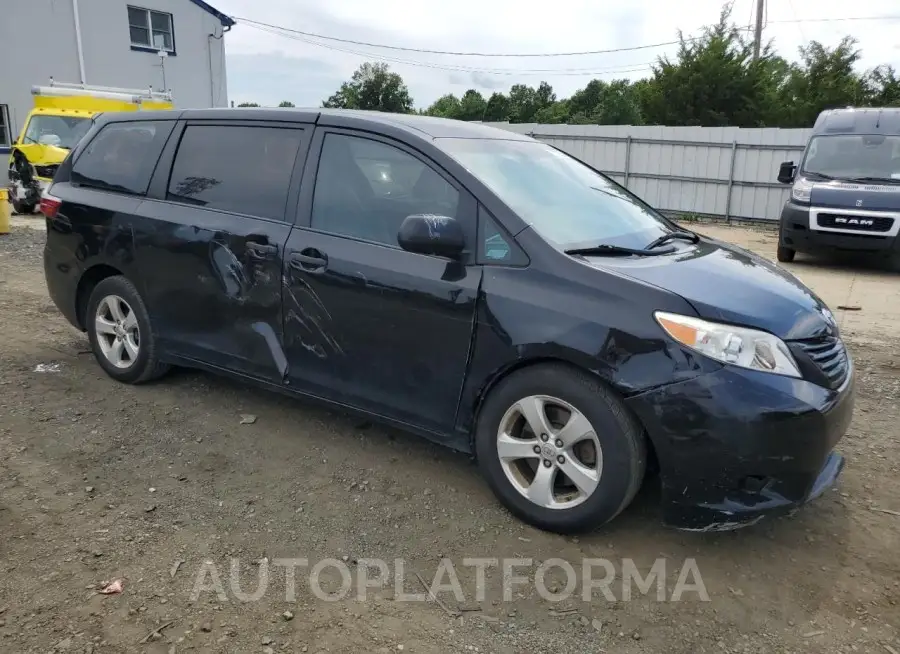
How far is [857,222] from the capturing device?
31.9 feet

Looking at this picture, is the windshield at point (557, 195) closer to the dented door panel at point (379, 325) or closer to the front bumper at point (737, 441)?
the dented door panel at point (379, 325)

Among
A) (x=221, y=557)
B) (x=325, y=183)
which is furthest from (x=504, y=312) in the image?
(x=221, y=557)

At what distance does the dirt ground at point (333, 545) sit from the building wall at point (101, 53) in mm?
19469

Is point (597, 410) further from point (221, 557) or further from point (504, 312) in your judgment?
point (221, 557)

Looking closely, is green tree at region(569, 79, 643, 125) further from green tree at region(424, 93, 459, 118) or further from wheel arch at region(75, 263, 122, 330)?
wheel arch at region(75, 263, 122, 330)

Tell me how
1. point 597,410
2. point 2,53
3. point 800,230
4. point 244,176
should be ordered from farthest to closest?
1. point 2,53
2. point 800,230
3. point 244,176
4. point 597,410

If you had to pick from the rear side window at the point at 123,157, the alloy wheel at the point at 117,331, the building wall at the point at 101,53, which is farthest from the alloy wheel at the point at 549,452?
the building wall at the point at 101,53

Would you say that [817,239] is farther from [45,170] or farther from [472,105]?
[472,105]

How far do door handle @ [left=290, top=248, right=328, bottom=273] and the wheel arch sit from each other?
1.64 meters

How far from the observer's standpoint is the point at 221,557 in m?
2.92

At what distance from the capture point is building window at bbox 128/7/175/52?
75.1 feet

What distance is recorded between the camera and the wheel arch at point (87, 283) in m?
4.70

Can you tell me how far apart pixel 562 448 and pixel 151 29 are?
24.9m

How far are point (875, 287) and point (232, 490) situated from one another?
8.54 meters
